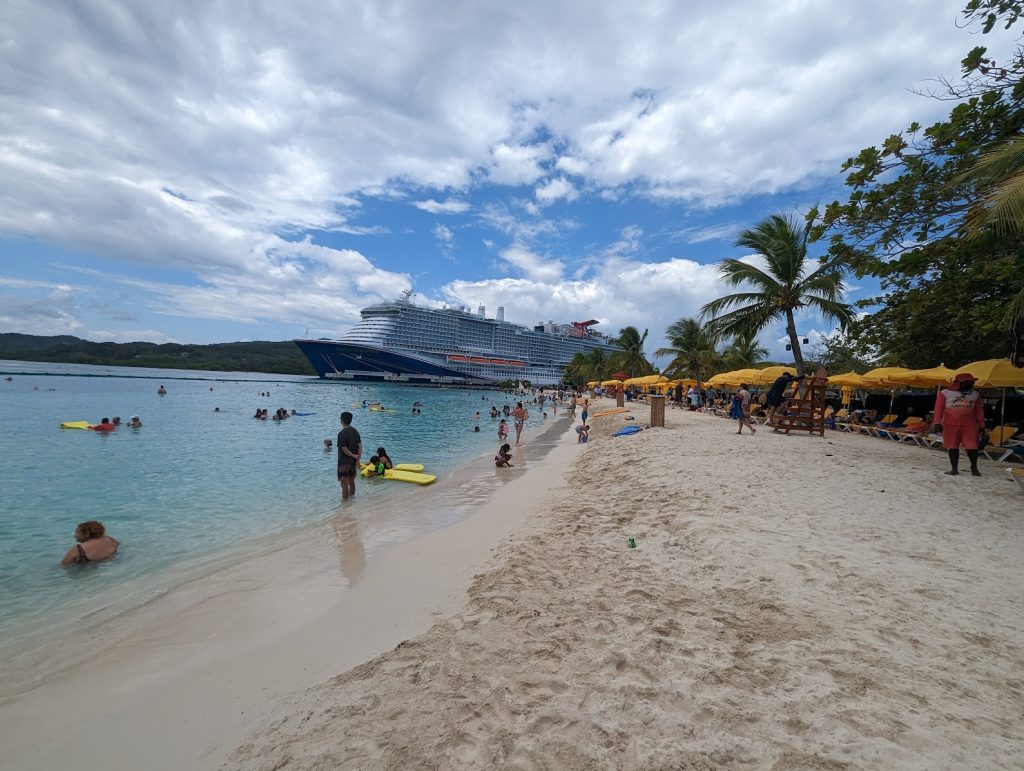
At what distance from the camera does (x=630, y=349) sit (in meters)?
43.8

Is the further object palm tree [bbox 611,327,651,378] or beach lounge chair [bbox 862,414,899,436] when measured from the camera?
palm tree [bbox 611,327,651,378]

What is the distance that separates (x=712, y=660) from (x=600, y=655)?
593 mm

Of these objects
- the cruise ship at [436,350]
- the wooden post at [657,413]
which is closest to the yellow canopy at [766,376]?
the wooden post at [657,413]

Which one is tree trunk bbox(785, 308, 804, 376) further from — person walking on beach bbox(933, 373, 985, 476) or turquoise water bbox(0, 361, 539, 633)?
Result: turquoise water bbox(0, 361, 539, 633)

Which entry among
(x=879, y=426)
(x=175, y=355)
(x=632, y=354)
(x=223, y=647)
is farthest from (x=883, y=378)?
(x=175, y=355)

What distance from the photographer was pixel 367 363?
70875mm

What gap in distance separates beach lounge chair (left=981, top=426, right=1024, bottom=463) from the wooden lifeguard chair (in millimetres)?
3047

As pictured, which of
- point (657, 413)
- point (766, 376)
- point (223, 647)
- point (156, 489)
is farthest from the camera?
point (766, 376)

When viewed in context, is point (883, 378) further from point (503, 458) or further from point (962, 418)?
point (503, 458)

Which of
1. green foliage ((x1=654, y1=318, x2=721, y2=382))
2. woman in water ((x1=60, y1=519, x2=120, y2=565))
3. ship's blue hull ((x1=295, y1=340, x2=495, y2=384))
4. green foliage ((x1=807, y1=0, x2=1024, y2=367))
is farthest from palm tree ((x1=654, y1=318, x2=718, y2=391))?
ship's blue hull ((x1=295, y1=340, x2=495, y2=384))

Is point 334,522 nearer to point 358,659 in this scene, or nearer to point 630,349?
point 358,659

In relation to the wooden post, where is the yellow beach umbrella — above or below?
above

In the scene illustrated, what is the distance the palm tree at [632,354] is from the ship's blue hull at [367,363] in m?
35.5

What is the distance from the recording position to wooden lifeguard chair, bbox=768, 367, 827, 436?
39.8 feet
